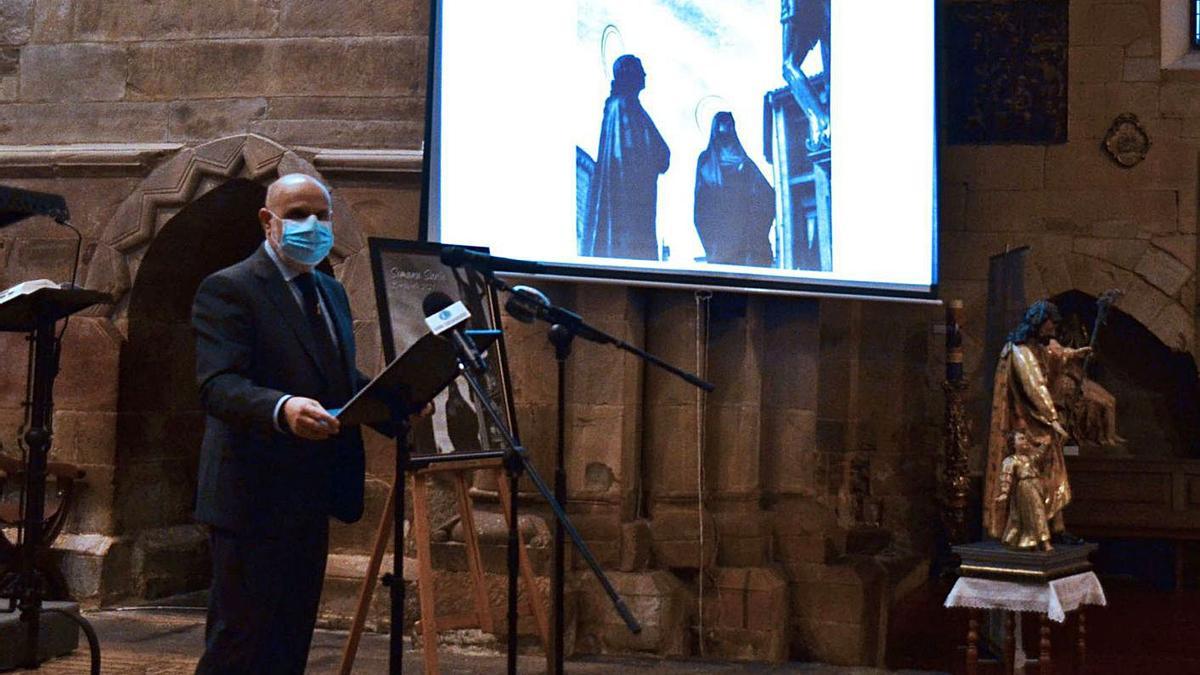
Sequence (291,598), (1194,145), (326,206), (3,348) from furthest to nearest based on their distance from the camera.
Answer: (1194,145), (3,348), (326,206), (291,598)

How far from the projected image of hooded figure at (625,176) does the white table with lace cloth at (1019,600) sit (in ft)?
6.49

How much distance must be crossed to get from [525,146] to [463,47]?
0.50 meters

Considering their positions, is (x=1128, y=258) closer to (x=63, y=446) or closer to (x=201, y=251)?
(x=201, y=251)

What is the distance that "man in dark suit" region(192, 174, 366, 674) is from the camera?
3.31 meters

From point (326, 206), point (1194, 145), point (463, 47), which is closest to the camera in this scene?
point (326, 206)

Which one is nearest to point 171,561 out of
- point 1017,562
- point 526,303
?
point 526,303

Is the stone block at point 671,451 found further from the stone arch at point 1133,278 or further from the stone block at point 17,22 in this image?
the stone arch at point 1133,278

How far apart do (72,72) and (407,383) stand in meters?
4.63

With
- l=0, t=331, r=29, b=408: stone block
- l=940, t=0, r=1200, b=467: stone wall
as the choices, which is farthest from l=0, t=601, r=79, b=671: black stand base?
l=940, t=0, r=1200, b=467: stone wall

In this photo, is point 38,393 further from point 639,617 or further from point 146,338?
point 639,617

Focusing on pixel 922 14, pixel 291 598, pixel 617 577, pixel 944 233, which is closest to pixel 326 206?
pixel 291 598

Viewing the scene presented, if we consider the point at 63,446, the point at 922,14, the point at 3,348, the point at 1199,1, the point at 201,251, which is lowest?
the point at 63,446

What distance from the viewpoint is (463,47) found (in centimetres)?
609

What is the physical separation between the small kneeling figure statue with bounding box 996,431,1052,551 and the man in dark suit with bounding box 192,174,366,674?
3.62 m
